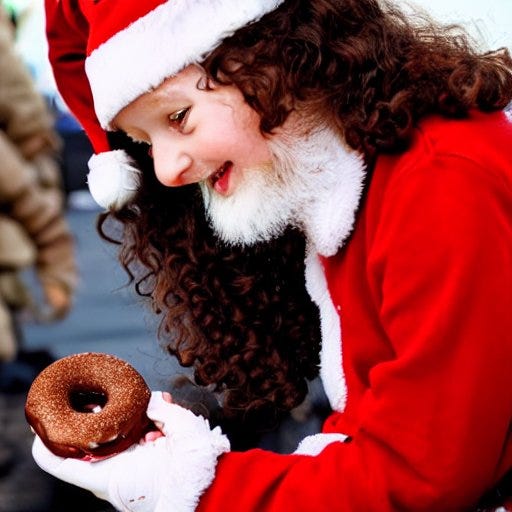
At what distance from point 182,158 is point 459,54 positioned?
48 centimetres

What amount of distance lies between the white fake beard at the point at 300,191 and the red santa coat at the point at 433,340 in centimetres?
6

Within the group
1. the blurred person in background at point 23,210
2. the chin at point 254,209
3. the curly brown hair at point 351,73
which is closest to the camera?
the curly brown hair at point 351,73

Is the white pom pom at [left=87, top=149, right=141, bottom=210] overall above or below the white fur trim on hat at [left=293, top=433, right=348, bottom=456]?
above

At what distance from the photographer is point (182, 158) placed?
152 centimetres

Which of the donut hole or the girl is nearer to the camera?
the girl

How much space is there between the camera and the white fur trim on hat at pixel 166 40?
1.50m

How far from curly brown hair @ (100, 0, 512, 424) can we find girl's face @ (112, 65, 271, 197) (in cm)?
3

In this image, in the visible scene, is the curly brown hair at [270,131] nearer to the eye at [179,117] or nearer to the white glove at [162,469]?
the eye at [179,117]

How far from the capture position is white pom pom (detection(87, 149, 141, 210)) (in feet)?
5.89

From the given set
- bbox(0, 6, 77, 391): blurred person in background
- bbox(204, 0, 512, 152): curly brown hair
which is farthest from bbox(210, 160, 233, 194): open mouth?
bbox(0, 6, 77, 391): blurred person in background

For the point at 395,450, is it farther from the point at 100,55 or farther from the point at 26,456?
the point at 26,456

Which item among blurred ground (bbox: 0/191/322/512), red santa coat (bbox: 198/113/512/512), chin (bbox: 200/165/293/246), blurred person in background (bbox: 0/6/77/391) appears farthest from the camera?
blurred person in background (bbox: 0/6/77/391)

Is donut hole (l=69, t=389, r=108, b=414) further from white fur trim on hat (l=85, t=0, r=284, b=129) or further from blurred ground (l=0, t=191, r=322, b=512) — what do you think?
white fur trim on hat (l=85, t=0, r=284, b=129)

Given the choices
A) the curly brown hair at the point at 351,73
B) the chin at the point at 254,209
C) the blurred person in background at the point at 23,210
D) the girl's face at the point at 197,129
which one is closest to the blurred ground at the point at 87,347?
the blurred person in background at the point at 23,210
